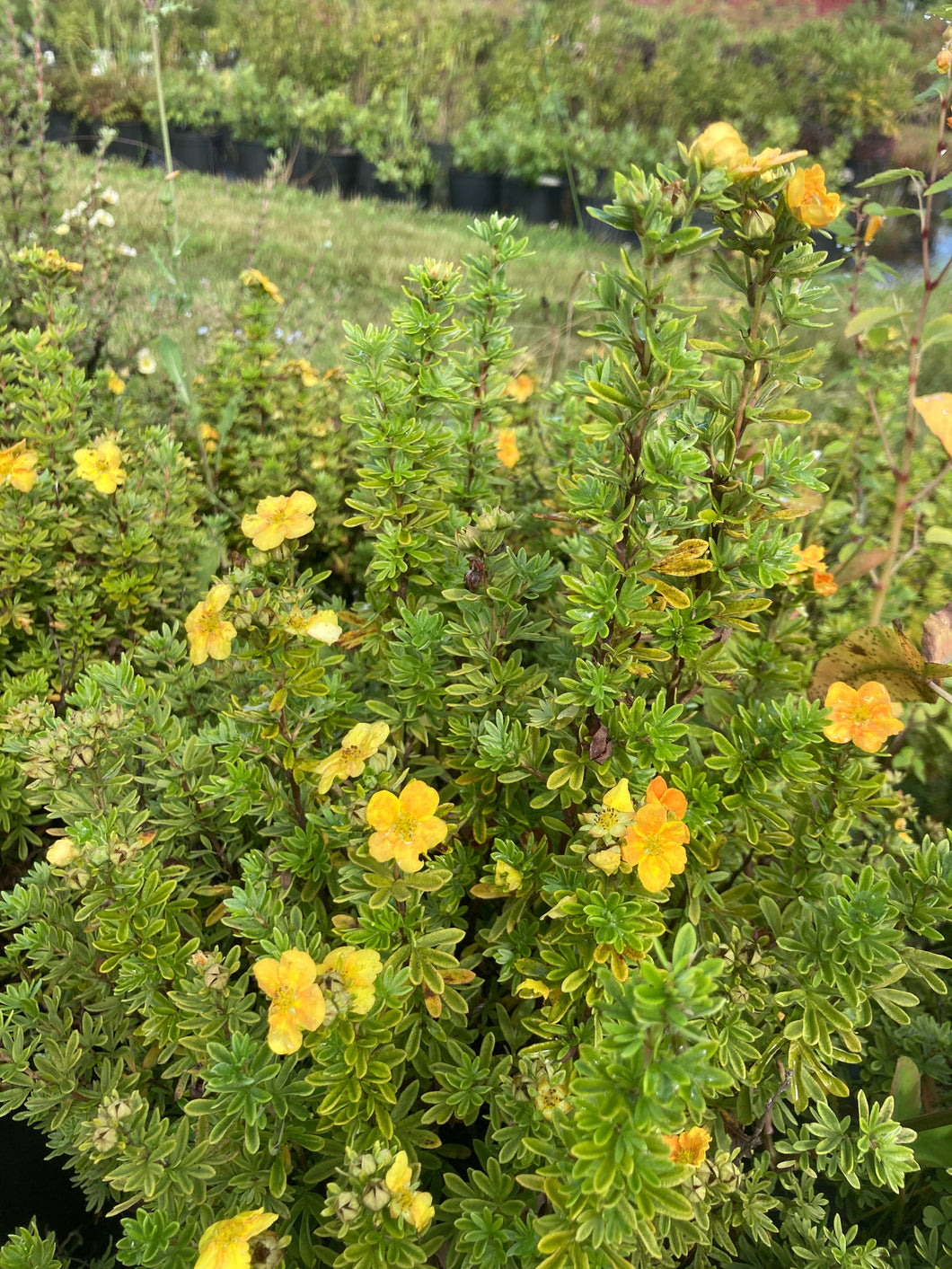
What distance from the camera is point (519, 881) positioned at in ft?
3.08

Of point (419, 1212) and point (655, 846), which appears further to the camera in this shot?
point (655, 846)

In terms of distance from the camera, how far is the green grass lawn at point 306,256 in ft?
10.3

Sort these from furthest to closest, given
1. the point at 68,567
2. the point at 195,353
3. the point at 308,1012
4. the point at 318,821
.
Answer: the point at 195,353 < the point at 68,567 < the point at 318,821 < the point at 308,1012

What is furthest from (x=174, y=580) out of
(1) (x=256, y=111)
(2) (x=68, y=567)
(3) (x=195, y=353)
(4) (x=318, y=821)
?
(1) (x=256, y=111)

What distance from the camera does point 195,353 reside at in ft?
9.38

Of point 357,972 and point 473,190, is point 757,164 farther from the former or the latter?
point 473,190

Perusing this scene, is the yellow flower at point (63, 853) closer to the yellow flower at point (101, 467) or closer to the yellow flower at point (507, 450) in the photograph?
the yellow flower at point (101, 467)

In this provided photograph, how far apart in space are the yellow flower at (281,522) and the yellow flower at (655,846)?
483 mm

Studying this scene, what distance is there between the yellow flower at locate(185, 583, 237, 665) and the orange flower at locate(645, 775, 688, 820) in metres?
0.47

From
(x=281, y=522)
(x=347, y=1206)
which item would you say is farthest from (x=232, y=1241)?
(x=281, y=522)

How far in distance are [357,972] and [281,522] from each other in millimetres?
497

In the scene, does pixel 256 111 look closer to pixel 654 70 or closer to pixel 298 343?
pixel 654 70

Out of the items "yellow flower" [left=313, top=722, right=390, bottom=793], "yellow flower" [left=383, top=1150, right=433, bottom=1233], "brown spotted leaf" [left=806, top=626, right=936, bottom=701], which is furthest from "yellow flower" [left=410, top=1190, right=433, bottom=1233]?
"brown spotted leaf" [left=806, top=626, right=936, bottom=701]

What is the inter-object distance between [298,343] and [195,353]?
329 mm
